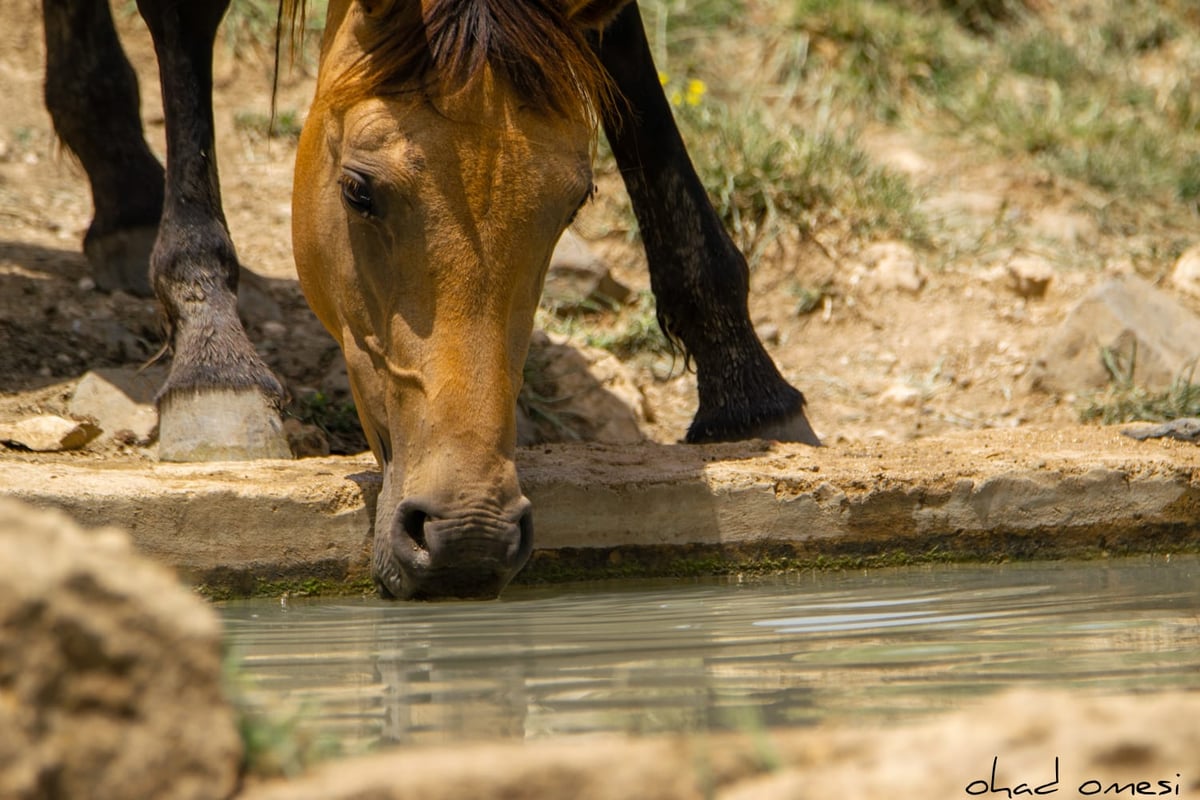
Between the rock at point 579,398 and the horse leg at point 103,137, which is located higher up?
the horse leg at point 103,137

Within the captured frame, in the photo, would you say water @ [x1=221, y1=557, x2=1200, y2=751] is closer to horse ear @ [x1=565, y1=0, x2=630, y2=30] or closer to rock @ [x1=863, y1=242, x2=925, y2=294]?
horse ear @ [x1=565, y1=0, x2=630, y2=30]

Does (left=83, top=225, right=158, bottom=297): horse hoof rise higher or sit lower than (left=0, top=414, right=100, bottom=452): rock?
higher

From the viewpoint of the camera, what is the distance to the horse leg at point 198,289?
4109mm

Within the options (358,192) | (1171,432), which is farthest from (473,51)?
(1171,432)

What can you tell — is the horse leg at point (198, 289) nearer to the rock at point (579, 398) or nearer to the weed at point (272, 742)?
the rock at point (579, 398)

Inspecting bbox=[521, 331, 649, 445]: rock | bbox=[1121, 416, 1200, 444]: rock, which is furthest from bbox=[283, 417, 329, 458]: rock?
bbox=[1121, 416, 1200, 444]: rock

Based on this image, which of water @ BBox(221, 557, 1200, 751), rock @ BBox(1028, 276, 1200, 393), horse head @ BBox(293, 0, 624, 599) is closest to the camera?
water @ BBox(221, 557, 1200, 751)

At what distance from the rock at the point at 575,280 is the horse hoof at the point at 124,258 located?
1691 mm

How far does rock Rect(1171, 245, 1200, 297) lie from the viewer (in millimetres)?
6770

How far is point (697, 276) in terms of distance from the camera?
182 inches

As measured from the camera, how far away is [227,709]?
5.01 feet

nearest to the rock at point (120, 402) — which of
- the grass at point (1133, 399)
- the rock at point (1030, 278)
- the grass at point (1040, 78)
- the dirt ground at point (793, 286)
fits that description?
the dirt ground at point (793, 286)

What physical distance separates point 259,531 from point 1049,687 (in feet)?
6.34

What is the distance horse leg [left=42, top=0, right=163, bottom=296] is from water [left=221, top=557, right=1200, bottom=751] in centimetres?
248
